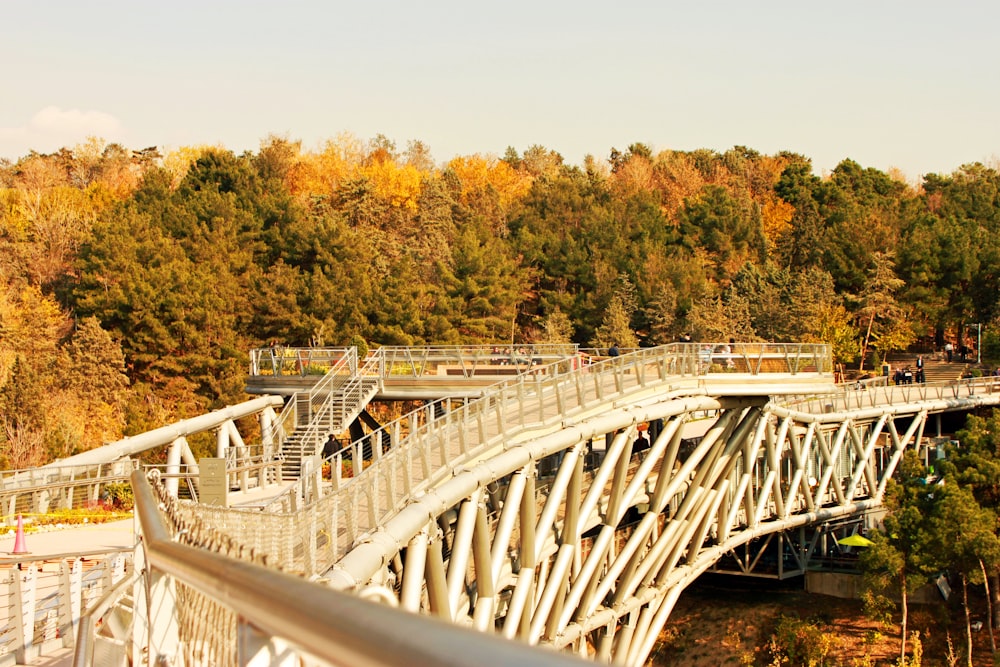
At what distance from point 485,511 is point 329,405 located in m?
13.4

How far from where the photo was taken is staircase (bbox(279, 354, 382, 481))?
1111 inches

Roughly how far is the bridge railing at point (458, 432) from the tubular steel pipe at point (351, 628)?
495cm

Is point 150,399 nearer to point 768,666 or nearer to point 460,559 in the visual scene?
point 768,666

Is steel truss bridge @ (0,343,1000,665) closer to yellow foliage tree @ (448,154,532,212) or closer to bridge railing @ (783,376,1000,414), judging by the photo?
bridge railing @ (783,376,1000,414)

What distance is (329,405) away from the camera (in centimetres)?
2988

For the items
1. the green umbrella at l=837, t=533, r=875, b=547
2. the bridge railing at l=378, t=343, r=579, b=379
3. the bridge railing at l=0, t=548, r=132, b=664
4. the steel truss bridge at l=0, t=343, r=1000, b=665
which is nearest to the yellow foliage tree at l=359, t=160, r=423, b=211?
the steel truss bridge at l=0, t=343, r=1000, b=665

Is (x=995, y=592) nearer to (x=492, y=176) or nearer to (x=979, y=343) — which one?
(x=979, y=343)

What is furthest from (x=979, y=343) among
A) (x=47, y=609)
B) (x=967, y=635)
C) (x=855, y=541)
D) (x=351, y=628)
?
(x=351, y=628)

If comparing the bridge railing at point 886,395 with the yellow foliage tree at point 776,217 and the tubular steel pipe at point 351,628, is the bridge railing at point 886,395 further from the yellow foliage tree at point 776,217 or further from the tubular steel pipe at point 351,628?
the yellow foliage tree at point 776,217

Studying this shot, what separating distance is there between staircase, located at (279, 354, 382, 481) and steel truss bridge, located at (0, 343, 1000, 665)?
72 mm

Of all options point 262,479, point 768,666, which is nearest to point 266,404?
point 262,479

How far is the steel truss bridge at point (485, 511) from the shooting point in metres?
2.44

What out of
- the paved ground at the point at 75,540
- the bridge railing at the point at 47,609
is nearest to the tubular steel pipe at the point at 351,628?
the bridge railing at the point at 47,609

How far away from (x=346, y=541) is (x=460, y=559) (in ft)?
10.1
